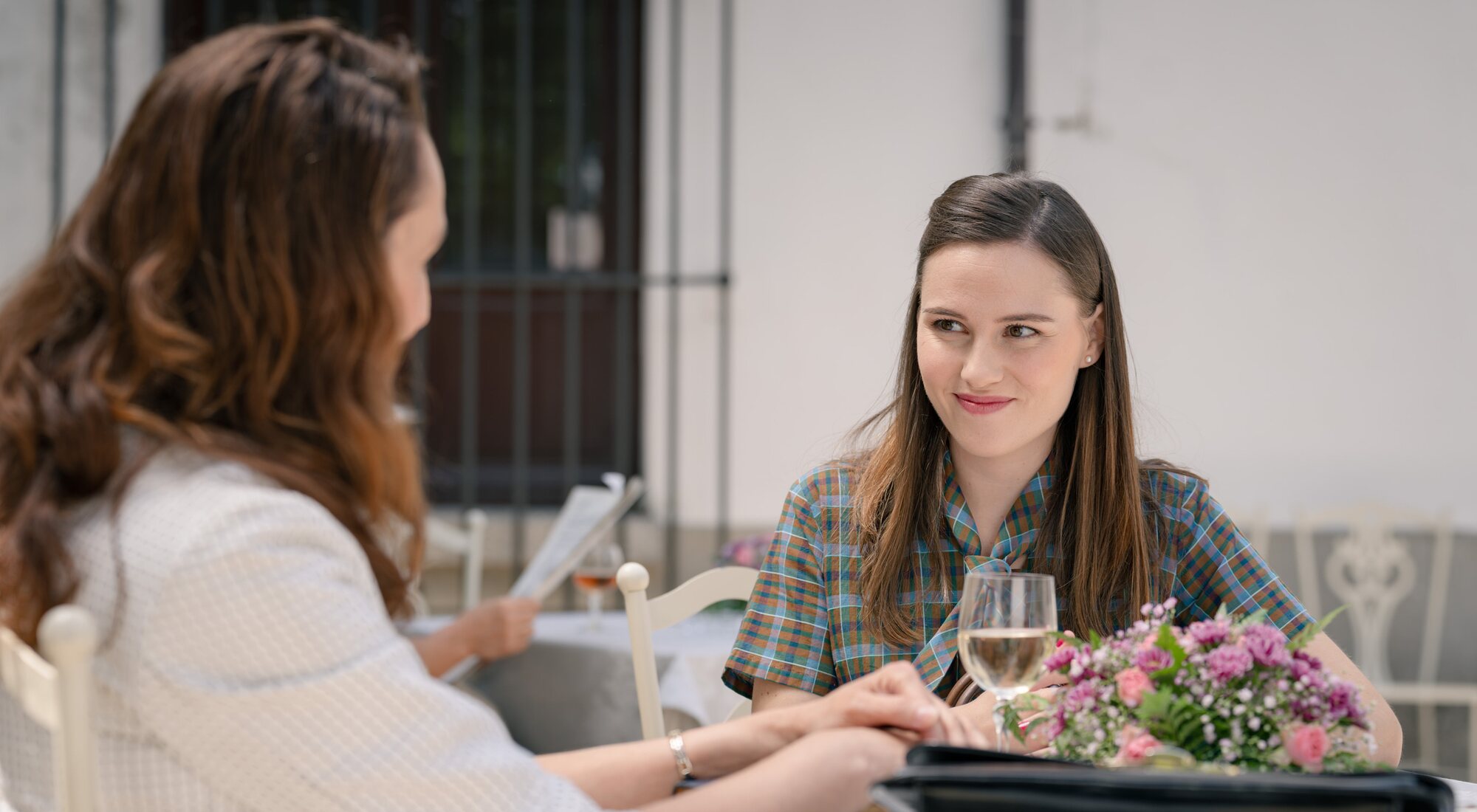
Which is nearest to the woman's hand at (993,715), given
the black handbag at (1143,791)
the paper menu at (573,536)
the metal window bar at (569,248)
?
the black handbag at (1143,791)

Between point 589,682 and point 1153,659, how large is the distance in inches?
70.6

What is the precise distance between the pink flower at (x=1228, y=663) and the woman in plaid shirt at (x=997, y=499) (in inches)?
19.0

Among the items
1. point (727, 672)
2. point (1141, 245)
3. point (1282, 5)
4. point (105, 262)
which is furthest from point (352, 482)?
point (1282, 5)

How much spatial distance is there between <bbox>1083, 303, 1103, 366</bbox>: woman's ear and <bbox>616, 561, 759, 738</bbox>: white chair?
19.3 inches

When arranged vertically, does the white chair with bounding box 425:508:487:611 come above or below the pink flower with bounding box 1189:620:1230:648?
below

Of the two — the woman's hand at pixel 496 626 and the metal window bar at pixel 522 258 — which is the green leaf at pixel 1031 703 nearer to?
the woman's hand at pixel 496 626

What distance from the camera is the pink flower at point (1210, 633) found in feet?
3.44

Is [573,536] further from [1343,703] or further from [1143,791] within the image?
[1143,791]

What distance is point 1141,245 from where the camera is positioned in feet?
13.2

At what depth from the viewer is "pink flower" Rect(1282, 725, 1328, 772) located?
97 cm

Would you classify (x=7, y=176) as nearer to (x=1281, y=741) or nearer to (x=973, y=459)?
(x=973, y=459)

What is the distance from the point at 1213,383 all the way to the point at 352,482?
11.3 ft

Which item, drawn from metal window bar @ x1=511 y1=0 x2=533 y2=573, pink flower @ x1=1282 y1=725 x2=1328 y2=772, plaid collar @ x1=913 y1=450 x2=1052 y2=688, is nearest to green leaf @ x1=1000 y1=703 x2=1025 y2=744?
→ pink flower @ x1=1282 y1=725 x2=1328 y2=772

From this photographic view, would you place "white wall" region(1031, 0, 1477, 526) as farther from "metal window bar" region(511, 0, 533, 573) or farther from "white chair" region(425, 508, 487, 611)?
"white chair" region(425, 508, 487, 611)
